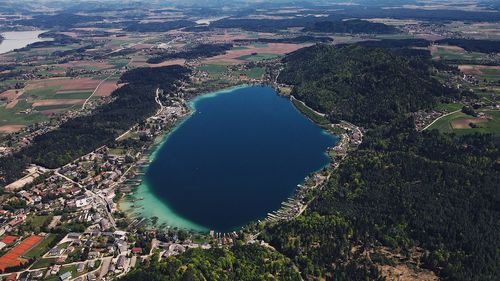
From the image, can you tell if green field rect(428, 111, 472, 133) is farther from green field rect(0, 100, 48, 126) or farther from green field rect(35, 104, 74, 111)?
green field rect(0, 100, 48, 126)

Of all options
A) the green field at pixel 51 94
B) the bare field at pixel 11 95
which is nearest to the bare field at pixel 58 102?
the green field at pixel 51 94

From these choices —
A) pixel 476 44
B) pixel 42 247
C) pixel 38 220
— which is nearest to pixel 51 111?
pixel 38 220

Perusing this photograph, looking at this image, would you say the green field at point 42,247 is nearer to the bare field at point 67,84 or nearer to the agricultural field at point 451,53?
the bare field at point 67,84

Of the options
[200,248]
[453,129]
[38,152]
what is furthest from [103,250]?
[453,129]

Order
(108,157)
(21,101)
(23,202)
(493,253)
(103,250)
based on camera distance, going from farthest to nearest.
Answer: (21,101), (108,157), (23,202), (103,250), (493,253)

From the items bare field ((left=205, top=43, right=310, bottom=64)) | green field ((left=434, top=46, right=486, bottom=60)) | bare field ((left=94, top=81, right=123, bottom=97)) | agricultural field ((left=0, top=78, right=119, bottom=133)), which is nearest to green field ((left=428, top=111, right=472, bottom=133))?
green field ((left=434, top=46, right=486, bottom=60))

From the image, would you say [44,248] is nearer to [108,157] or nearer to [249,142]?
[108,157]
